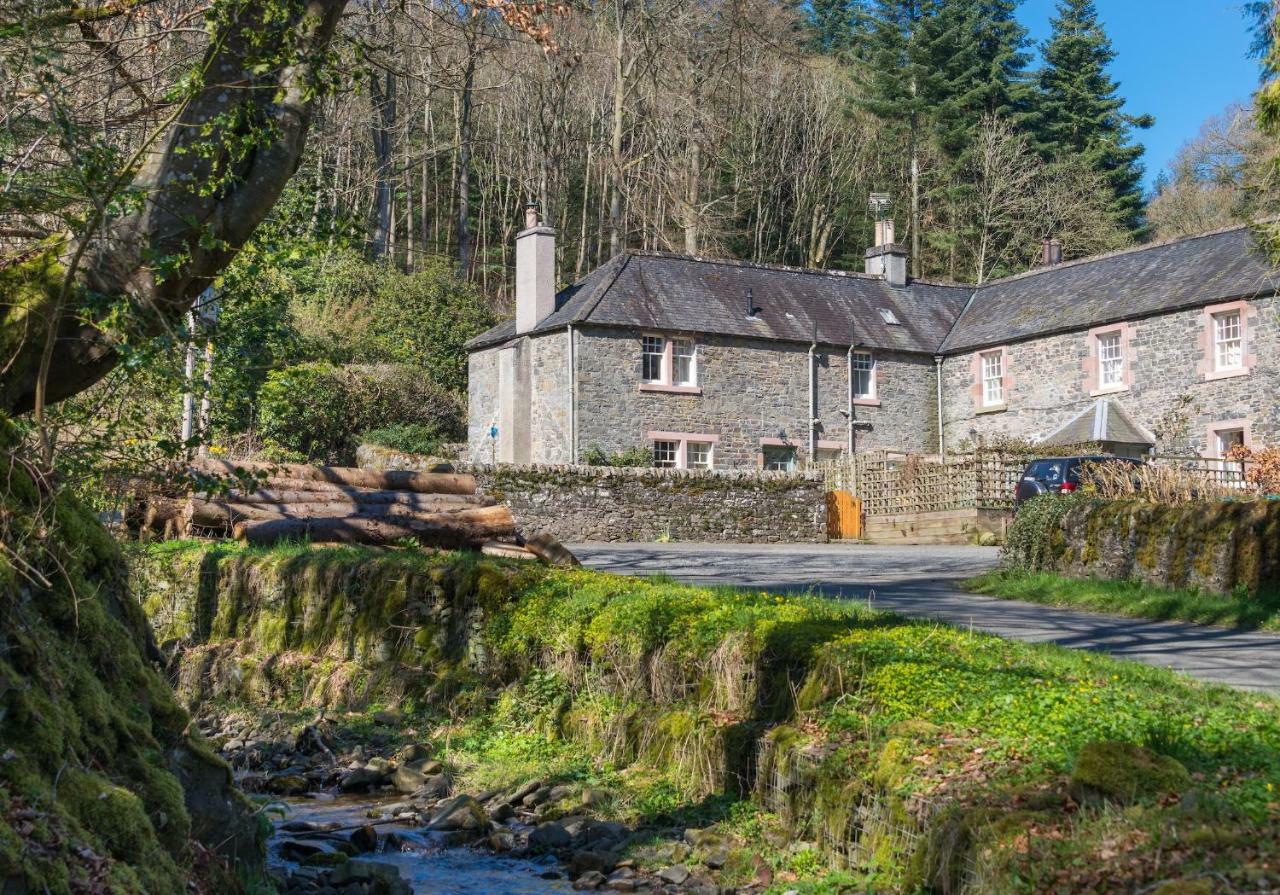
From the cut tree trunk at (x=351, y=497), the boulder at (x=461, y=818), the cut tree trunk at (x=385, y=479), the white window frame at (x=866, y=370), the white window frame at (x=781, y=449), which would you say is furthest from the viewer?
the white window frame at (x=866, y=370)

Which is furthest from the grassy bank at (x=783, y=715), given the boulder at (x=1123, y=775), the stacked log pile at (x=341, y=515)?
the stacked log pile at (x=341, y=515)

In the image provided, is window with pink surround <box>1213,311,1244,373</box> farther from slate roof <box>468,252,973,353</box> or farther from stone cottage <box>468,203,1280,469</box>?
slate roof <box>468,252,973,353</box>

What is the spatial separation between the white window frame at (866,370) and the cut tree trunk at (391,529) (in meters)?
24.1

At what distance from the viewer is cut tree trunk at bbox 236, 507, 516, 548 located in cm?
1491

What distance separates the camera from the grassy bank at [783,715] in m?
5.60

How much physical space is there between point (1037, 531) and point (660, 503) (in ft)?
42.5

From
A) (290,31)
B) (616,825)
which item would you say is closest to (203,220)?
(290,31)

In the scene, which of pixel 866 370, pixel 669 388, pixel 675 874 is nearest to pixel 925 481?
pixel 669 388

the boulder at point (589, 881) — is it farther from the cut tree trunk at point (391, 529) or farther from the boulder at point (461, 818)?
the cut tree trunk at point (391, 529)

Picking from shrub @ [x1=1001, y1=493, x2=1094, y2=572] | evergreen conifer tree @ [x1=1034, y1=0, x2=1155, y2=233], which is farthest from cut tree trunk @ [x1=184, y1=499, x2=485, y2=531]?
evergreen conifer tree @ [x1=1034, y1=0, x2=1155, y2=233]

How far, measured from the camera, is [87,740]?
16.8ft

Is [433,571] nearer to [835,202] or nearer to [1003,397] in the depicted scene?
[1003,397]

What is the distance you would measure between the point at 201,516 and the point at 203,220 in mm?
8786

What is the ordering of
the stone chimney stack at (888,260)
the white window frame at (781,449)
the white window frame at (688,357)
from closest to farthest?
1. the white window frame at (688,357)
2. the white window frame at (781,449)
3. the stone chimney stack at (888,260)
